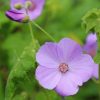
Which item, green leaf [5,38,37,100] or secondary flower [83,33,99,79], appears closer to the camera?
green leaf [5,38,37,100]

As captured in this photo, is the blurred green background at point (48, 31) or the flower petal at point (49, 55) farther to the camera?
the blurred green background at point (48, 31)

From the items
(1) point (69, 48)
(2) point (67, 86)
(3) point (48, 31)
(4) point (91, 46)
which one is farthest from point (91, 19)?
(3) point (48, 31)

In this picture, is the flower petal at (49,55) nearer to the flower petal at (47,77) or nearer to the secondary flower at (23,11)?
the flower petal at (47,77)

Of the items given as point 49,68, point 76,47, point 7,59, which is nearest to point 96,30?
point 76,47

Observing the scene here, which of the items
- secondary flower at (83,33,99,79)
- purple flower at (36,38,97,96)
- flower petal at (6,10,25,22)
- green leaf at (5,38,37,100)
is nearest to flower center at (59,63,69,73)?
purple flower at (36,38,97,96)

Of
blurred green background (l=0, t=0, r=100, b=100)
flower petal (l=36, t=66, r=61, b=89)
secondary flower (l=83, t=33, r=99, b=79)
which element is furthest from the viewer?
blurred green background (l=0, t=0, r=100, b=100)

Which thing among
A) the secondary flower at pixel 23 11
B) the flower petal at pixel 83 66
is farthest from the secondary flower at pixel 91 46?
the flower petal at pixel 83 66

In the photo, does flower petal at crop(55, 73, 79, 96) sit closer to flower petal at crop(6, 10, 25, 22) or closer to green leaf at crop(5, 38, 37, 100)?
green leaf at crop(5, 38, 37, 100)
